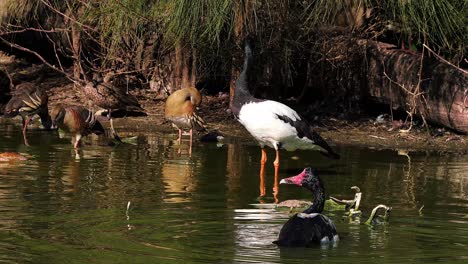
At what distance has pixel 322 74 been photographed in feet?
56.0

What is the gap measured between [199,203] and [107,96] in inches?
262

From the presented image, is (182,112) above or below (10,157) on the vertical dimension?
above

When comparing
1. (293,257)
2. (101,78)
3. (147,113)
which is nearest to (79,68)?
(101,78)

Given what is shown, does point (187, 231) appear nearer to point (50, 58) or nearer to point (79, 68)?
point (79, 68)

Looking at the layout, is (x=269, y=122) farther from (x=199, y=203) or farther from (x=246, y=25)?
(x=246, y=25)

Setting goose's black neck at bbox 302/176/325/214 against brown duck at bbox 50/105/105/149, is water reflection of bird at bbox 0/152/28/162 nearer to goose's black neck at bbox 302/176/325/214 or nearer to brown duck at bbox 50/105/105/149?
brown duck at bbox 50/105/105/149

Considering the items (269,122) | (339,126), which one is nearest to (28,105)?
(339,126)

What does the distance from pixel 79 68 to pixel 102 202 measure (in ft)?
28.1

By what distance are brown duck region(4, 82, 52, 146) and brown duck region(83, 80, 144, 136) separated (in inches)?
28.6

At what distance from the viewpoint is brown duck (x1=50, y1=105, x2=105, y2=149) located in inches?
558

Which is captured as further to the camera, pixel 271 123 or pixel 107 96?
pixel 107 96

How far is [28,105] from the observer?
15.8 metres

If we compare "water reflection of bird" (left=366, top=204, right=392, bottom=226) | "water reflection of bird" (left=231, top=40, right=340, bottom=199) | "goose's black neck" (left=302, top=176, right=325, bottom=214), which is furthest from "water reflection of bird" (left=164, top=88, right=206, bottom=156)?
"goose's black neck" (left=302, top=176, right=325, bottom=214)

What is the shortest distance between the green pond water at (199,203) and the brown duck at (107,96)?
52.7 inches
